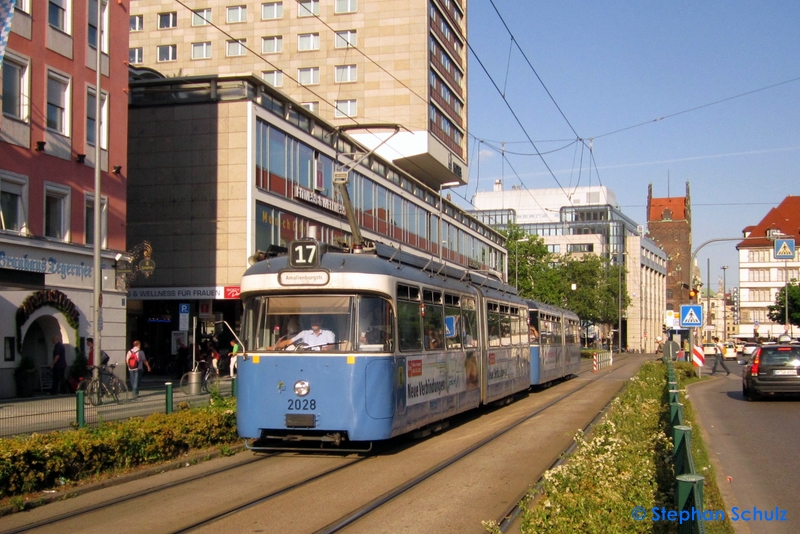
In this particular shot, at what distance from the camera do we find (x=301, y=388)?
473 inches

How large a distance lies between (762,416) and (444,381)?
26.1 feet

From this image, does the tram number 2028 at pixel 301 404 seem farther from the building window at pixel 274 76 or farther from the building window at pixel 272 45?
the building window at pixel 274 76

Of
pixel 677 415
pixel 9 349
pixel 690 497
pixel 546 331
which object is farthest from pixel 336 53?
pixel 690 497

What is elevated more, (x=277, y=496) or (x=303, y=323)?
(x=303, y=323)

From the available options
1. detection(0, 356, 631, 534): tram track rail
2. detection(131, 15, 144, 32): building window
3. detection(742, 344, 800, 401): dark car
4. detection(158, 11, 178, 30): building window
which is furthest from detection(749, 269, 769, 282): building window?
detection(0, 356, 631, 534): tram track rail

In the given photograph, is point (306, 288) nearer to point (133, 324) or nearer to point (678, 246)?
point (133, 324)

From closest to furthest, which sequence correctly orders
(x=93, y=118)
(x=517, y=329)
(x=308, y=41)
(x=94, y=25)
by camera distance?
(x=517, y=329) → (x=93, y=118) → (x=94, y=25) → (x=308, y=41)

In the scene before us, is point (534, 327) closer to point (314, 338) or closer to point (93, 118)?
point (314, 338)

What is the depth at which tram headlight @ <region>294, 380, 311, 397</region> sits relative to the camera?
1199 centimetres

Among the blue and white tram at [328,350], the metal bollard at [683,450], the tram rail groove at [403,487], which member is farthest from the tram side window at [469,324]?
the metal bollard at [683,450]

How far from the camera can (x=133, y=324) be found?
39.0 meters

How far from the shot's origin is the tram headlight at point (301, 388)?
39.3ft

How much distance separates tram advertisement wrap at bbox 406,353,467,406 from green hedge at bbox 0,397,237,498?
9.97 ft

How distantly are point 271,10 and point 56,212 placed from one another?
31.9 m
